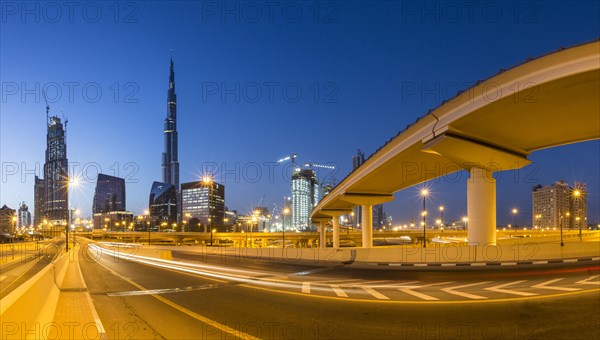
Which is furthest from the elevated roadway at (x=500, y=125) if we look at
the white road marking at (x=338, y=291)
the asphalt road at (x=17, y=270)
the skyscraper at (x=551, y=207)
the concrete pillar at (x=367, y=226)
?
the skyscraper at (x=551, y=207)

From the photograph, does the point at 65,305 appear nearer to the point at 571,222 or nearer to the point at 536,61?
the point at 536,61

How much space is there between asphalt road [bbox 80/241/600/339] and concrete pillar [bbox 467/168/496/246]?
20.3 ft

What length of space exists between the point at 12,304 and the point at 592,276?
21.0 m

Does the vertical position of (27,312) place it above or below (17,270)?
above

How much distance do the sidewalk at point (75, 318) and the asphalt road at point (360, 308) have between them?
1.07 feet

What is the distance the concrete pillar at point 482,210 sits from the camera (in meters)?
24.1

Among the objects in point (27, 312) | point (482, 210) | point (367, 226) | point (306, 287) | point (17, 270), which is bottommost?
point (17, 270)

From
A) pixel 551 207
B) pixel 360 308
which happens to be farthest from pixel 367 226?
pixel 551 207

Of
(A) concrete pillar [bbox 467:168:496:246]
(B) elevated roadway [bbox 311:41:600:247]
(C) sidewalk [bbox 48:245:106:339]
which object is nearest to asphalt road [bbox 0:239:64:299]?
(C) sidewalk [bbox 48:245:106:339]

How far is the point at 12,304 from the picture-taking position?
6.04m

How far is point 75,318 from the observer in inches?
394

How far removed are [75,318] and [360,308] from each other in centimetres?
792

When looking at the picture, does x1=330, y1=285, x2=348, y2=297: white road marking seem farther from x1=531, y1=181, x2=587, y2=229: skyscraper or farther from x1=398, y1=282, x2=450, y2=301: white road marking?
x1=531, y1=181, x2=587, y2=229: skyscraper

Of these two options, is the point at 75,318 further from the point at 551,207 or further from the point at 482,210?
the point at 551,207
